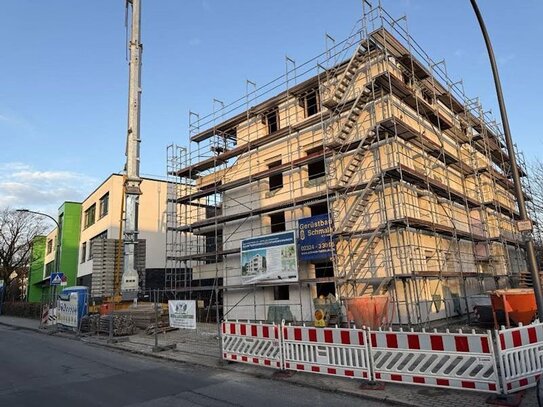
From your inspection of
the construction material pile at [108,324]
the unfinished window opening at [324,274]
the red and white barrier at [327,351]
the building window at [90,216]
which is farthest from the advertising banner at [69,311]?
the building window at [90,216]

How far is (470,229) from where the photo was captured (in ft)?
60.3

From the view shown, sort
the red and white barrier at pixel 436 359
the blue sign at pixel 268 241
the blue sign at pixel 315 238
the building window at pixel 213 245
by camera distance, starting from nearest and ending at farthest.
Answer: the red and white barrier at pixel 436 359 < the blue sign at pixel 315 238 < the blue sign at pixel 268 241 < the building window at pixel 213 245

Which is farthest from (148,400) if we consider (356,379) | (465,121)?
Result: (465,121)

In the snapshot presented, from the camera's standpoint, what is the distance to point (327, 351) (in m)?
8.28

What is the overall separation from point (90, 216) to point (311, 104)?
28432 millimetres

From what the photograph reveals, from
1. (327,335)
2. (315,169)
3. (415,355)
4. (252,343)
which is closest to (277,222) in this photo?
(315,169)

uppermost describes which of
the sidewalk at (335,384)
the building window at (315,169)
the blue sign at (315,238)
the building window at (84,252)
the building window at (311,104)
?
the building window at (311,104)

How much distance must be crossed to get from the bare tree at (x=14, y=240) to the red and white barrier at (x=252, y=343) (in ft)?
156

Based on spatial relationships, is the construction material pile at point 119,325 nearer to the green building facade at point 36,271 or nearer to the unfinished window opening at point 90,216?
the unfinished window opening at point 90,216

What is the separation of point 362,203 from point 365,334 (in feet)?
29.3

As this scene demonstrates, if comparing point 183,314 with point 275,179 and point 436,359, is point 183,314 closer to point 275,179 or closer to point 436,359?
point 436,359

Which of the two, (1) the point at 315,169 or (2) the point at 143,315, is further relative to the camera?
(1) the point at 315,169

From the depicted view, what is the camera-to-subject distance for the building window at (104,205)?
34881 millimetres

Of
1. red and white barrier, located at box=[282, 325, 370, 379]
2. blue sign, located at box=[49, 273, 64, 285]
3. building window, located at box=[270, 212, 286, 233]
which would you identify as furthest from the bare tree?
red and white barrier, located at box=[282, 325, 370, 379]
